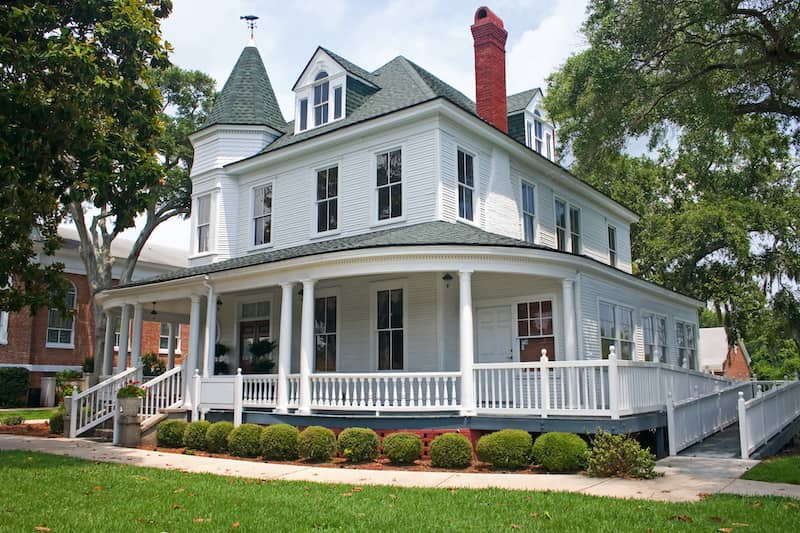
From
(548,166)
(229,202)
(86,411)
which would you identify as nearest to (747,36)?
(548,166)

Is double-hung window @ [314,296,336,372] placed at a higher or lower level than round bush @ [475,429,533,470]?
higher

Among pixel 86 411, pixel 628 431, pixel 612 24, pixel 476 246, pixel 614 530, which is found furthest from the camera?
pixel 86 411

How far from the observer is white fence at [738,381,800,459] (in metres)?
13.4

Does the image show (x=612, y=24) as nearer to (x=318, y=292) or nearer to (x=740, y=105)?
(x=740, y=105)

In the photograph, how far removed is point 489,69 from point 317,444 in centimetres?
1275

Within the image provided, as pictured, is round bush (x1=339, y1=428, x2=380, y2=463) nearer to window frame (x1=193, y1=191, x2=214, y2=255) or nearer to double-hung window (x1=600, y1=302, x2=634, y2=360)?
double-hung window (x1=600, y1=302, x2=634, y2=360)

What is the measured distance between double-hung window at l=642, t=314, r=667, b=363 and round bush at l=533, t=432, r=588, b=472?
11.8m

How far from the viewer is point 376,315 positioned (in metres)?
18.2

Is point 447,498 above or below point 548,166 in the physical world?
below

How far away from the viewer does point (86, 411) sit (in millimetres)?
18203

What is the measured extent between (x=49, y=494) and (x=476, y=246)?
8906mm

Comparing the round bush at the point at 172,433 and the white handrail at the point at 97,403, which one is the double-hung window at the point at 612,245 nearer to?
the round bush at the point at 172,433

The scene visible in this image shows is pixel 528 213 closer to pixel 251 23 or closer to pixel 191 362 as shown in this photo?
pixel 191 362

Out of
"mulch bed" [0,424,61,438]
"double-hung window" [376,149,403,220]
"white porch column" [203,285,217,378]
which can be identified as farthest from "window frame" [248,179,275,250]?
"mulch bed" [0,424,61,438]
